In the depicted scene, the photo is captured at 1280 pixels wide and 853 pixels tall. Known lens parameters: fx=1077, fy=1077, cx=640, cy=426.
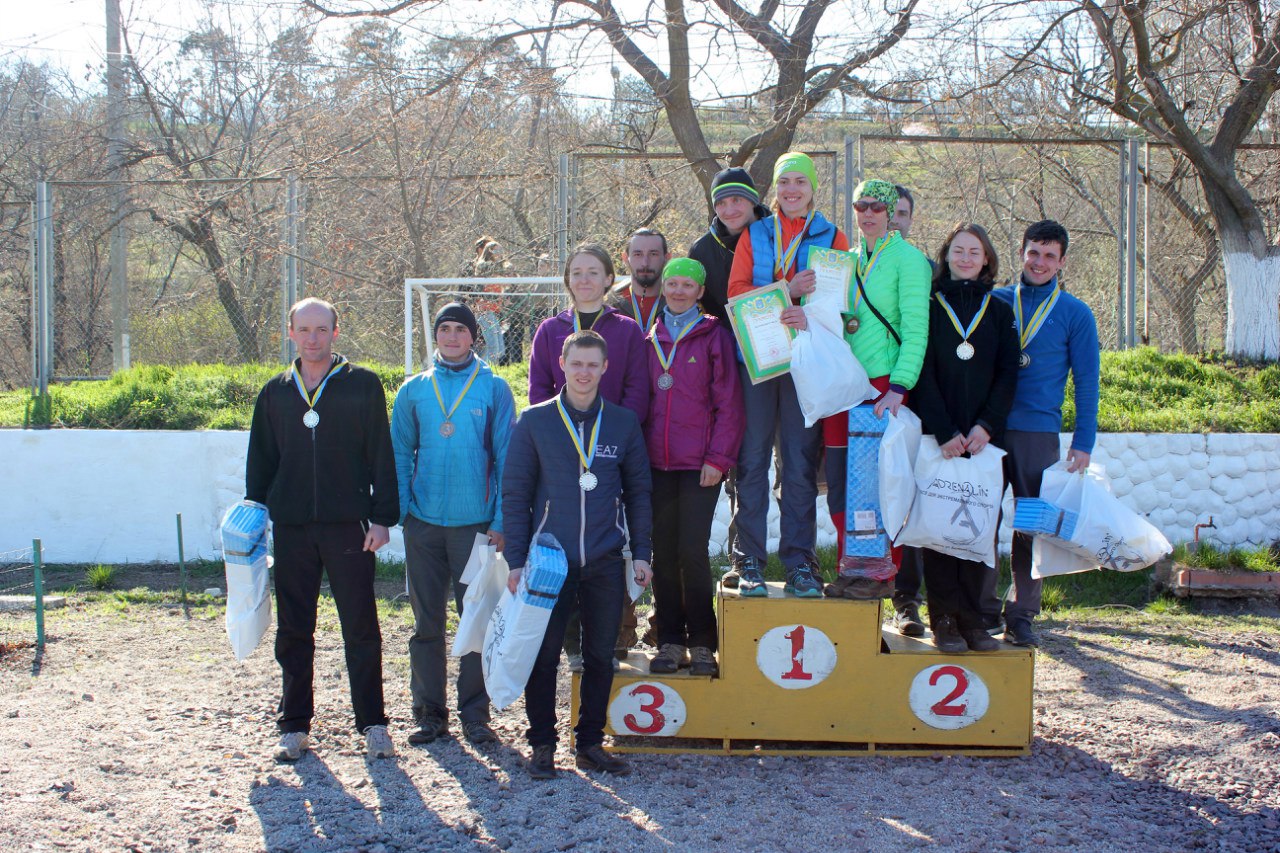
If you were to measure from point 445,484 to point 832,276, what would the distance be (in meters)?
1.87

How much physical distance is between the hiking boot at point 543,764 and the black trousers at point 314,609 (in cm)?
75

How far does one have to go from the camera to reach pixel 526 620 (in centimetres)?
416

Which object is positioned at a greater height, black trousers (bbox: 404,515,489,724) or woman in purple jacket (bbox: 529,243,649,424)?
woman in purple jacket (bbox: 529,243,649,424)

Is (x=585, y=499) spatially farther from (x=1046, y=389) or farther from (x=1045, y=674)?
(x=1045, y=674)

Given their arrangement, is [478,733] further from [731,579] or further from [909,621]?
[909,621]

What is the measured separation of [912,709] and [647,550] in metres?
1.40

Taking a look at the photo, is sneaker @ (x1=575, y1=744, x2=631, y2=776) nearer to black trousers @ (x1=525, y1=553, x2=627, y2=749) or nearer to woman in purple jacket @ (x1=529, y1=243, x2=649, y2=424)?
black trousers @ (x1=525, y1=553, x2=627, y2=749)

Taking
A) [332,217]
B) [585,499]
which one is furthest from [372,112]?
[585,499]

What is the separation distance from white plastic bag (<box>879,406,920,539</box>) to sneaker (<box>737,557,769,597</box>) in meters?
0.59

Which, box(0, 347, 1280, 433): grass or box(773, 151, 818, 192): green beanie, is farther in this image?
box(0, 347, 1280, 433): grass

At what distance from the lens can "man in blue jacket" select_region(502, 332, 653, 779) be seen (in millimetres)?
4219

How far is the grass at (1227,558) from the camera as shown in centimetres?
750

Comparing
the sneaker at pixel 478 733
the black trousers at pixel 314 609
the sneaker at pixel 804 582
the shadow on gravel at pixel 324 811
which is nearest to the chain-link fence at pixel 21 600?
the black trousers at pixel 314 609

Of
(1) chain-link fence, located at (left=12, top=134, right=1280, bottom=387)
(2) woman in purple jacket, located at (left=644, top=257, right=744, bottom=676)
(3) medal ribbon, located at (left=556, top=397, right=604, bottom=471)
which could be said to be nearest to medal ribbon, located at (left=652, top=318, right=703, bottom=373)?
(2) woman in purple jacket, located at (left=644, top=257, right=744, bottom=676)
